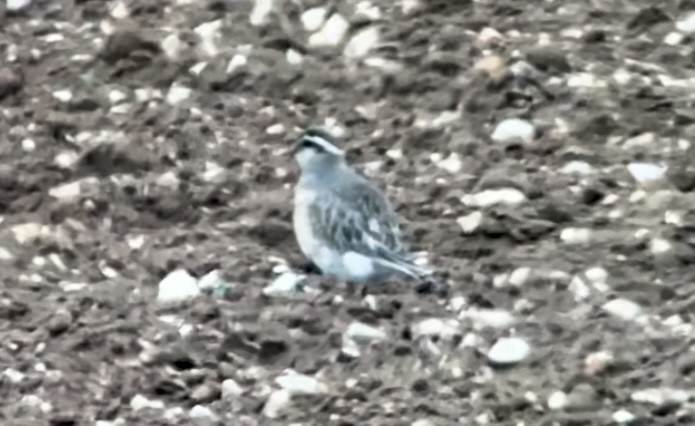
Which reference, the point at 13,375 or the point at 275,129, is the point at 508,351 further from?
the point at 275,129

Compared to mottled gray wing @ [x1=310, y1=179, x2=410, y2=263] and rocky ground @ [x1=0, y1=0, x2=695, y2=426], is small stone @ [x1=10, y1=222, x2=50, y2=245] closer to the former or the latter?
rocky ground @ [x1=0, y1=0, x2=695, y2=426]

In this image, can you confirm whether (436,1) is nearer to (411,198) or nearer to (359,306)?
(411,198)

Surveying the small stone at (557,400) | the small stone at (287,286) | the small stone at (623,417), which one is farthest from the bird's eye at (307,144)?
the small stone at (623,417)

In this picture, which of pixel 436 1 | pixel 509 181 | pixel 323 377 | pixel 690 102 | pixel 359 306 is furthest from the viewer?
pixel 436 1

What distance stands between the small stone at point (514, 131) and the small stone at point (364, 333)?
1142 millimetres

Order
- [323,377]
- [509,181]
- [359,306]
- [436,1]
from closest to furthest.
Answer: [323,377]
[359,306]
[509,181]
[436,1]

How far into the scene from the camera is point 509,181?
4.88m

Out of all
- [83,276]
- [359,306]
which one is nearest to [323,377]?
[359,306]

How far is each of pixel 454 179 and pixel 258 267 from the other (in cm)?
73

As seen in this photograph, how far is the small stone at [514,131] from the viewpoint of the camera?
17.0 feet

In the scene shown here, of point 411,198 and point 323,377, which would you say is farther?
point 411,198

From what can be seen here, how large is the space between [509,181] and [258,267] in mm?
812

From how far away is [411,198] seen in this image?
16.1 feet

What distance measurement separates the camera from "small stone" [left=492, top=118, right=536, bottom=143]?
17.0 feet
